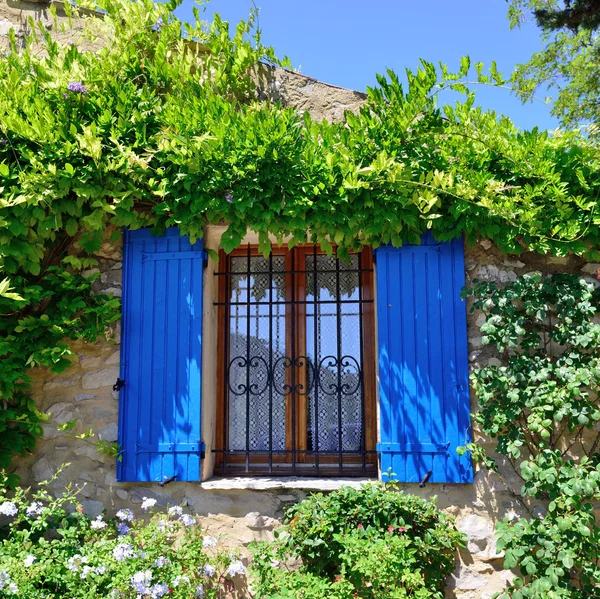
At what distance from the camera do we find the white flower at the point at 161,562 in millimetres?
2827

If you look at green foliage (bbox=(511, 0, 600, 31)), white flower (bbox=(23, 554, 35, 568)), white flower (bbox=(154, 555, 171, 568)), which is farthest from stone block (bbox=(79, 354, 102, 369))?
green foliage (bbox=(511, 0, 600, 31))

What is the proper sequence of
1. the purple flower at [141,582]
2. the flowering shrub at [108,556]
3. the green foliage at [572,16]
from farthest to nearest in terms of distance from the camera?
the green foliage at [572,16] → the flowering shrub at [108,556] → the purple flower at [141,582]

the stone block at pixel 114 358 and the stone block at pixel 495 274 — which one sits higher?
the stone block at pixel 495 274

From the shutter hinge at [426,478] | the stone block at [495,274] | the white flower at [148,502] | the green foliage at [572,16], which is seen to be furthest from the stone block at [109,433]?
the green foliage at [572,16]

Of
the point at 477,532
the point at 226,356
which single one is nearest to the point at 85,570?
the point at 226,356

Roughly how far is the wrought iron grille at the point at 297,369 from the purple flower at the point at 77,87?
134 cm

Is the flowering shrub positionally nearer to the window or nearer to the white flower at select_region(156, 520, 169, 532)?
the white flower at select_region(156, 520, 169, 532)

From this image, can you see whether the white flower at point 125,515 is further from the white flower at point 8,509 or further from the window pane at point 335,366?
the window pane at point 335,366

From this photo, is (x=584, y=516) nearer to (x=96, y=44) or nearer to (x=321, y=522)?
(x=321, y=522)

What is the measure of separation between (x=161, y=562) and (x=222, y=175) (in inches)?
80.3

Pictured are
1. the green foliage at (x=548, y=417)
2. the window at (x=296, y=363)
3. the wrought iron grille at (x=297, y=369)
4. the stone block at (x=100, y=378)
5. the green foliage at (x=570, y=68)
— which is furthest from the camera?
the green foliage at (x=570, y=68)

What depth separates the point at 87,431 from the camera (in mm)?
3432

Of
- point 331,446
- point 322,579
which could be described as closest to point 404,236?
point 331,446

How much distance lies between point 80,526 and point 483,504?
2.23 metres
